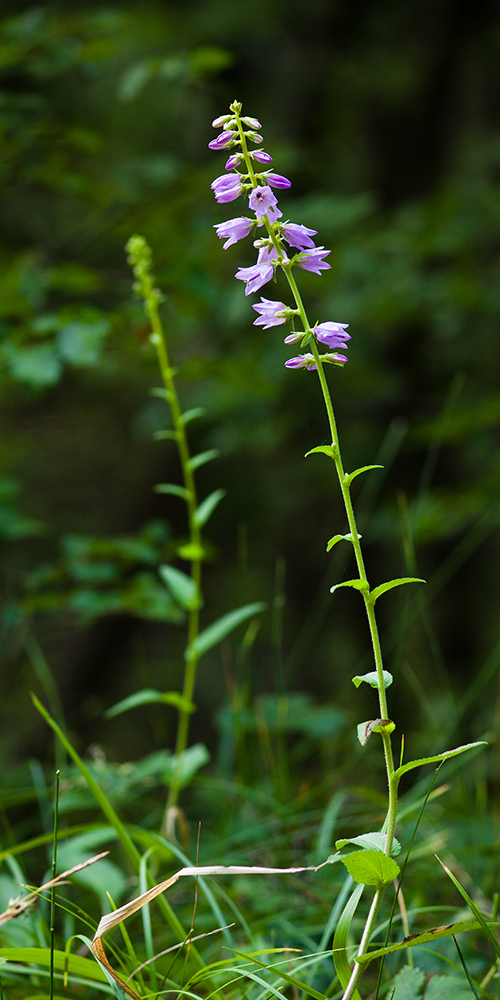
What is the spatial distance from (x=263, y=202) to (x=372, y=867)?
2.32 ft

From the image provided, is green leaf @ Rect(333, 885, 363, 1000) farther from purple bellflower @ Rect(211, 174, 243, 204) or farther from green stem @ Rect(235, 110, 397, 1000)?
purple bellflower @ Rect(211, 174, 243, 204)

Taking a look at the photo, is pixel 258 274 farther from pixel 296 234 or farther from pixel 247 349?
pixel 247 349

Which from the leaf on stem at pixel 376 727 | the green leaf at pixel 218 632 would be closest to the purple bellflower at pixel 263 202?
the leaf on stem at pixel 376 727

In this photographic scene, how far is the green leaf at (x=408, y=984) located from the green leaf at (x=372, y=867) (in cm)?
25

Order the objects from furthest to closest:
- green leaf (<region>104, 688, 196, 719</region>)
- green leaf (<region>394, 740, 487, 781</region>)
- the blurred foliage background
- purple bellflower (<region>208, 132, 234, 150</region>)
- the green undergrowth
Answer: the blurred foliage background, green leaf (<region>104, 688, 196, 719</region>), the green undergrowth, purple bellflower (<region>208, 132, 234, 150</region>), green leaf (<region>394, 740, 487, 781</region>)

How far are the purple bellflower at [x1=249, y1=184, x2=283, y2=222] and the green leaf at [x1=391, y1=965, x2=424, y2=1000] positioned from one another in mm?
927

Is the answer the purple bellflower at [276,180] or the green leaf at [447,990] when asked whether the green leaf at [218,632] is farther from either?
the purple bellflower at [276,180]

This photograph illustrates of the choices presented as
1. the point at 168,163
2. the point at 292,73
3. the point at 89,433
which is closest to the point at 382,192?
the point at 292,73

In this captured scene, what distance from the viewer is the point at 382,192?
4.01 meters

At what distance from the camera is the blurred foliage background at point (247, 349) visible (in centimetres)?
208

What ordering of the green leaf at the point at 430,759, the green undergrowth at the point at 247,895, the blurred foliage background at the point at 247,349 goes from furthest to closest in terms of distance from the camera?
the blurred foliage background at the point at 247,349, the green undergrowth at the point at 247,895, the green leaf at the point at 430,759

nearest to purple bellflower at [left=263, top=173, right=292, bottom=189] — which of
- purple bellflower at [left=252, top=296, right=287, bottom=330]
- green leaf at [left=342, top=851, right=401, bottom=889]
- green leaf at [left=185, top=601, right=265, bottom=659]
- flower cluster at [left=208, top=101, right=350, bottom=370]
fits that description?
flower cluster at [left=208, top=101, right=350, bottom=370]

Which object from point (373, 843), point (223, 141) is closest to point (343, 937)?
point (373, 843)

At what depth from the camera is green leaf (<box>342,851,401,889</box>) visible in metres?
0.69
